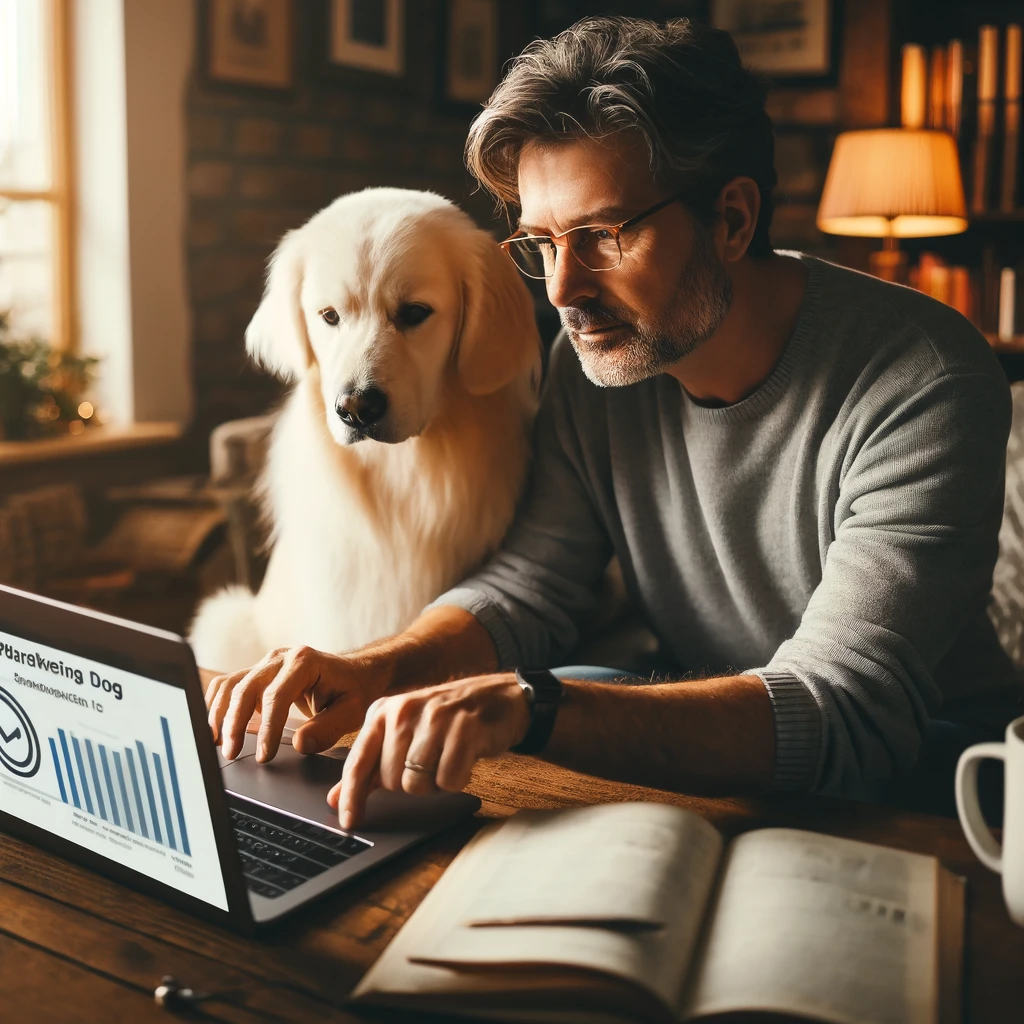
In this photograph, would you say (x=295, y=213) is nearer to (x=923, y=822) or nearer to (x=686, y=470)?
(x=686, y=470)

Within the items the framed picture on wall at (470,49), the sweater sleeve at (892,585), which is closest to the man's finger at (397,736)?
the sweater sleeve at (892,585)

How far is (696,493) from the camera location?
1389 millimetres

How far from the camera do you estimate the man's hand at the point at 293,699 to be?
2.96 ft

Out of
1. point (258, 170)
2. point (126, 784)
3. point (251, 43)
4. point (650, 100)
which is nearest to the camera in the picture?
point (126, 784)

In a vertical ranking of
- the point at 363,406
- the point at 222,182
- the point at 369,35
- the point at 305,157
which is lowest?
the point at 363,406

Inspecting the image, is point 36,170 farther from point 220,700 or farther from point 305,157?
point 220,700

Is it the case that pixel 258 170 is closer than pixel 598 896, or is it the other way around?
pixel 598 896

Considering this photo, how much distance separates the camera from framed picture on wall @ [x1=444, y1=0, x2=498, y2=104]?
12.8 feet

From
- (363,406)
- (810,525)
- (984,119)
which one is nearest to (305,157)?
(984,119)

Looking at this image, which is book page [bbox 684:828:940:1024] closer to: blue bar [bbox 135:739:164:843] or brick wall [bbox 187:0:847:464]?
blue bar [bbox 135:739:164:843]

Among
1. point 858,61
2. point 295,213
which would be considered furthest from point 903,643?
point 858,61

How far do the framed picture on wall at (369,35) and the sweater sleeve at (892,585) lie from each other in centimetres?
282

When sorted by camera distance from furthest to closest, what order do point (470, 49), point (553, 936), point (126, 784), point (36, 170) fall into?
point (470, 49)
point (36, 170)
point (126, 784)
point (553, 936)

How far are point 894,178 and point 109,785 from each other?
3138 millimetres
